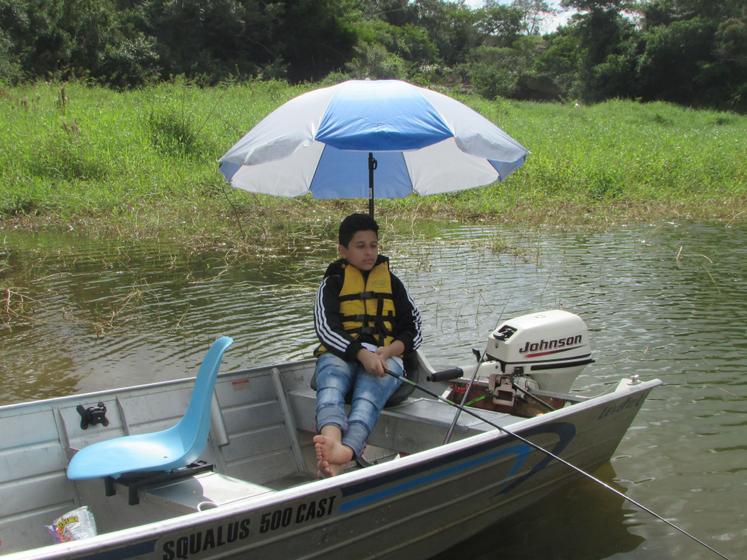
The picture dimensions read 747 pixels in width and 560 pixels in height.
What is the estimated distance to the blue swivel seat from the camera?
11.1 ft

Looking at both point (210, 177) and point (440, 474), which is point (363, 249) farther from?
point (210, 177)

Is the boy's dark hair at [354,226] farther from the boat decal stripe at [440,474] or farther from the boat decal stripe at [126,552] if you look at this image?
the boat decal stripe at [126,552]

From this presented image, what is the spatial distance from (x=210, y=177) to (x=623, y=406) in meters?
11.8

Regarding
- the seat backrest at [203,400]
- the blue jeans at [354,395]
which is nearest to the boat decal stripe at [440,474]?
the blue jeans at [354,395]

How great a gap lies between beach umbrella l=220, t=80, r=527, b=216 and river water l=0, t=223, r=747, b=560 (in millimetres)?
2030

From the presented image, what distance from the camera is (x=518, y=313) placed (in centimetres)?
795

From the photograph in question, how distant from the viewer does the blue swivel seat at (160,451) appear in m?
3.40

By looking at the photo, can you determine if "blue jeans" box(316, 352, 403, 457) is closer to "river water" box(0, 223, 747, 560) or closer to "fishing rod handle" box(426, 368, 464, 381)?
"fishing rod handle" box(426, 368, 464, 381)

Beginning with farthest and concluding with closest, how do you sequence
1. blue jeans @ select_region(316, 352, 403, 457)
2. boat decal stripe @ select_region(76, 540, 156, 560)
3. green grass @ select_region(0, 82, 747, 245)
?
1. green grass @ select_region(0, 82, 747, 245)
2. blue jeans @ select_region(316, 352, 403, 457)
3. boat decal stripe @ select_region(76, 540, 156, 560)

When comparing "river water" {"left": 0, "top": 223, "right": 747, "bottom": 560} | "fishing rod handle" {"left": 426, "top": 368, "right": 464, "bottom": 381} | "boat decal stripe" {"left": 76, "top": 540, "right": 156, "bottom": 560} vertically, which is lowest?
"river water" {"left": 0, "top": 223, "right": 747, "bottom": 560}

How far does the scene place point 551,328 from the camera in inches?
188

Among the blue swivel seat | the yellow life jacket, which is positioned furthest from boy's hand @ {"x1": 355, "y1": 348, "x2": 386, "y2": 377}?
the blue swivel seat

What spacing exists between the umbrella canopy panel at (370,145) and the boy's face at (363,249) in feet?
1.56

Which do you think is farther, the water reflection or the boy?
the water reflection
